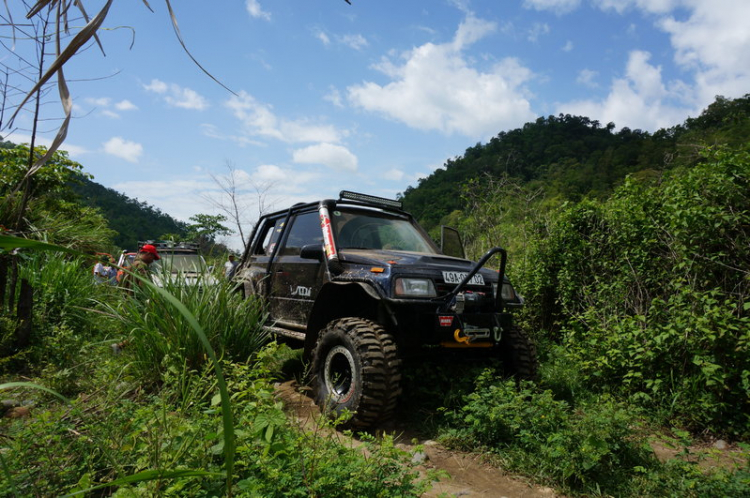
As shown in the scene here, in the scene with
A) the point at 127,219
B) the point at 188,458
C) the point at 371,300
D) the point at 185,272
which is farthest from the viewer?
the point at 127,219

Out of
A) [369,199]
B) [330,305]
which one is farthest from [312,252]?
[369,199]

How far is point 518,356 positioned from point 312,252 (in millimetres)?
2168

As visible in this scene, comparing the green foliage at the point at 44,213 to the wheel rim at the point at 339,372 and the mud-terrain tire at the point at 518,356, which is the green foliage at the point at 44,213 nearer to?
the wheel rim at the point at 339,372

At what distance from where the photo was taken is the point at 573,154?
2276 inches

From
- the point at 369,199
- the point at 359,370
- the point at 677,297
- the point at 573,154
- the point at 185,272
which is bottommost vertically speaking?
the point at 359,370

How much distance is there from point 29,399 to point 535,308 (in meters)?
6.08

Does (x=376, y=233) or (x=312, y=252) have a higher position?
(x=376, y=233)

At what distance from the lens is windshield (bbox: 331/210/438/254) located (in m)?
4.61

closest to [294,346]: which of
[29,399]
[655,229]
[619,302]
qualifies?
[29,399]

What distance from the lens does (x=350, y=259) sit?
411cm

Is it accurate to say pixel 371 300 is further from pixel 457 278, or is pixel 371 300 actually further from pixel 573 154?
pixel 573 154

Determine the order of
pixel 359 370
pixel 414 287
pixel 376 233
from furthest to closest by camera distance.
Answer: pixel 376 233, pixel 414 287, pixel 359 370

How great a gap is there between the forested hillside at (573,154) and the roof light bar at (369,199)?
18440 mm

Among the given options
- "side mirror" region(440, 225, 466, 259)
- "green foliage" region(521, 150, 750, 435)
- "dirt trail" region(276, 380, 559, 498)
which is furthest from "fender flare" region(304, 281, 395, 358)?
"green foliage" region(521, 150, 750, 435)
